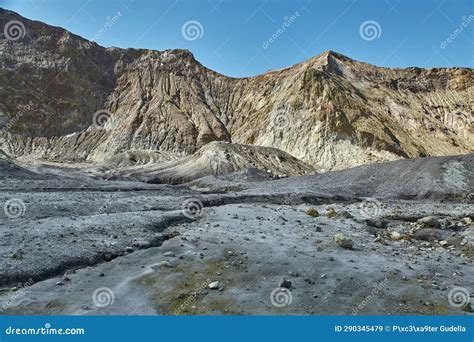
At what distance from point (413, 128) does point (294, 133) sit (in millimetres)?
19445

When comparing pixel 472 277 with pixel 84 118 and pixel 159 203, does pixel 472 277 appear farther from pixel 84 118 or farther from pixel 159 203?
pixel 84 118

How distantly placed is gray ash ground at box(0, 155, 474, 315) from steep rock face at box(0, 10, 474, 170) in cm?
5072

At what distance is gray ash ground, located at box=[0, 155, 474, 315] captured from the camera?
1051 centimetres

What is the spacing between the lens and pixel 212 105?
308ft

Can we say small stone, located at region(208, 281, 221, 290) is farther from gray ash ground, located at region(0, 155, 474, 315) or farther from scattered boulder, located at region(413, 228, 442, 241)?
scattered boulder, located at region(413, 228, 442, 241)

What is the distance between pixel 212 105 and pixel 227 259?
81.6 meters

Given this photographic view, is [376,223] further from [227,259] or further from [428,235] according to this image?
[227,259]

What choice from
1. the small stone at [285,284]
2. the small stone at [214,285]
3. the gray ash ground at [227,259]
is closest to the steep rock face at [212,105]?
the gray ash ground at [227,259]

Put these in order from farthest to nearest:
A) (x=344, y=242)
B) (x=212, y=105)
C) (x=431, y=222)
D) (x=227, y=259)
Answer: (x=212, y=105) → (x=431, y=222) → (x=344, y=242) → (x=227, y=259)

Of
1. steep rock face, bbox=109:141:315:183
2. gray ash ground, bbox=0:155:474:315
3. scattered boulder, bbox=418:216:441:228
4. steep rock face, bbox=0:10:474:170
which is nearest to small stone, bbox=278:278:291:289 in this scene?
gray ash ground, bbox=0:155:474:315

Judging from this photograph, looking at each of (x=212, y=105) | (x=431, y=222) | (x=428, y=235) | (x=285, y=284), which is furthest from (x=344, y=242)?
(x=212, y=105)

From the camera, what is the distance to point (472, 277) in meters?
13.0

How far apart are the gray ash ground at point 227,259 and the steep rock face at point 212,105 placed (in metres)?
50.7

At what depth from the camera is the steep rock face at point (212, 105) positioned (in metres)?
75.2
